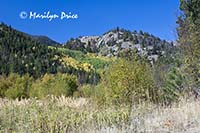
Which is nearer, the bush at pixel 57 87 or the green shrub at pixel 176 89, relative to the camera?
the green shrub at pixel 176 89

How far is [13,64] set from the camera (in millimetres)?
94125

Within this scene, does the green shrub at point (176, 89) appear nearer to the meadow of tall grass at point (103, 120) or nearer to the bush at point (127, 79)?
the bush at point (127, 79)

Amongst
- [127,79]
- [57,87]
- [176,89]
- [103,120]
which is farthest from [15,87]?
[103,120]

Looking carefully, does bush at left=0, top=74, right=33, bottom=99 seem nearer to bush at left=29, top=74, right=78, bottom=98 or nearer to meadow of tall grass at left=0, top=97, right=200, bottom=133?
bush at left=29, top=74, right=78, bottom=98

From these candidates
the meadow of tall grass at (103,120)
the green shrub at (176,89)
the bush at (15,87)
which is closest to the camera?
the meadow of tall grass at (103,120)

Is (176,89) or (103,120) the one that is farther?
(176,89)

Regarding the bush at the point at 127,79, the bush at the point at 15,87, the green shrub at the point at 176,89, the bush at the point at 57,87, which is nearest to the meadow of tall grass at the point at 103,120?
the green shrub at the point at 176,89

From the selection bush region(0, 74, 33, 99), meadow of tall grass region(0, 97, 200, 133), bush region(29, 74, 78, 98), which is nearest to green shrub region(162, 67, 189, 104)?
meadow of tall grass region(0, 97, 200, 133)

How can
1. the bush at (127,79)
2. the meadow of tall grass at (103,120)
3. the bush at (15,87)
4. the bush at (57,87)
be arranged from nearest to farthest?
the meadow of tall grass at (103,120), the bush at (127,79), the bush at (57,87), the bush at (15,87)

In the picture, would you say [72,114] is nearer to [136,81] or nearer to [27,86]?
[136,81]

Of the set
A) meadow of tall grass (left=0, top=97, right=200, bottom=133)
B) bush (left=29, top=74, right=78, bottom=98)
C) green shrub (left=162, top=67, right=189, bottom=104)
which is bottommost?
meadow of tall grass (left=0, top=97, right=200, bottom=133)

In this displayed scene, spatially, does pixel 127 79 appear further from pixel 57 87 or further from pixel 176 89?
pixel 57 87

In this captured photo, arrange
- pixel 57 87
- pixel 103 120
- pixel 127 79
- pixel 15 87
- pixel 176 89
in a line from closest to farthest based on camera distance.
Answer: pixel 103 120 < pixel 127 79 < pixel 176 89 < pixel 57 87 < pixel 15 87

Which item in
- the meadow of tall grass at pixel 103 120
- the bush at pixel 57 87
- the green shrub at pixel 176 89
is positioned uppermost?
the bush at pixel 57 87
